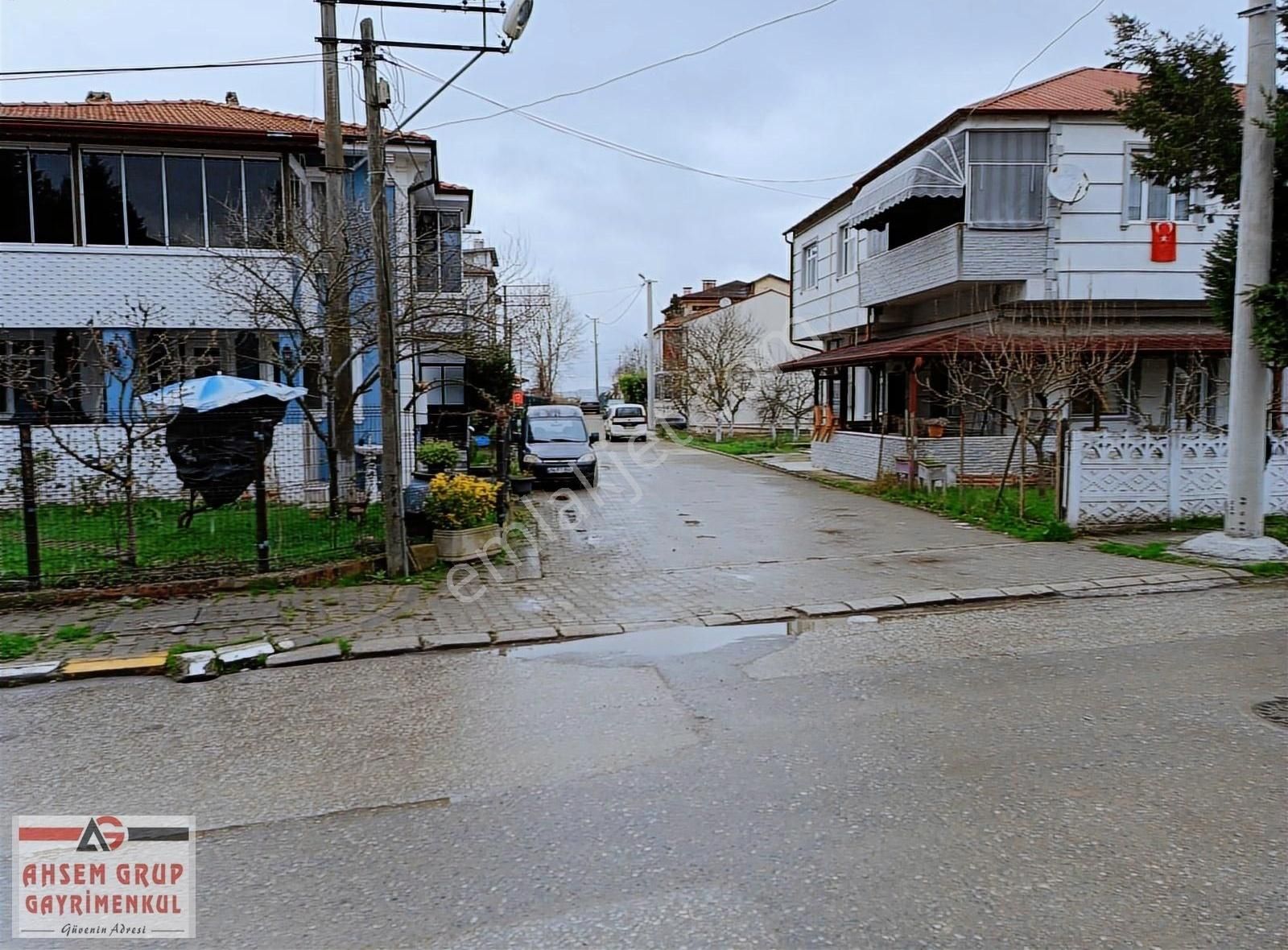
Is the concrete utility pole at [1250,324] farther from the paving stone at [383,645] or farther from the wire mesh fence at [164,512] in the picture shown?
the wire mesh fence at [164,512]

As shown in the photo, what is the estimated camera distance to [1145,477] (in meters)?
12.4

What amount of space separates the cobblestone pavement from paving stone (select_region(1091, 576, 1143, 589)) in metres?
0.20

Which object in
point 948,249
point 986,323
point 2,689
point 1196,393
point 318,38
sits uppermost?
point 318,38

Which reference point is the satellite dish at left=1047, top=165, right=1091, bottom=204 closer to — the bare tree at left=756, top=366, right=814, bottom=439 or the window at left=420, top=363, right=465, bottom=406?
the window at left=420, top=363, right=465, bottom=406

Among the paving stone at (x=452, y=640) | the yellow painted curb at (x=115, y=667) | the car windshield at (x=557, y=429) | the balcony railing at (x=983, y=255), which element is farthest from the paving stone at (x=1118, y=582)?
the car windshield at (x=557, y=429)

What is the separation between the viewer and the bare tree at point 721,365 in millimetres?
38625

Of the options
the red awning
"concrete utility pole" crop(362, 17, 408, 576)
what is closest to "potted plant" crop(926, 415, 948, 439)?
the red awning

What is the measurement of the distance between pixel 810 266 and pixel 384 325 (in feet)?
76.7

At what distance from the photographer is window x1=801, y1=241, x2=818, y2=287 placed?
30.0 meters

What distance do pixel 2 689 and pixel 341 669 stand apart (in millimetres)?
2382

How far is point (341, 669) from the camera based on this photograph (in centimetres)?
689

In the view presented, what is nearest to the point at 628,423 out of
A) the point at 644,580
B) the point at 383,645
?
the point at 644,580

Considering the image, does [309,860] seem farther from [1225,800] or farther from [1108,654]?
[1108,654]

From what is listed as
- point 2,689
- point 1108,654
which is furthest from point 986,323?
point 2,689
